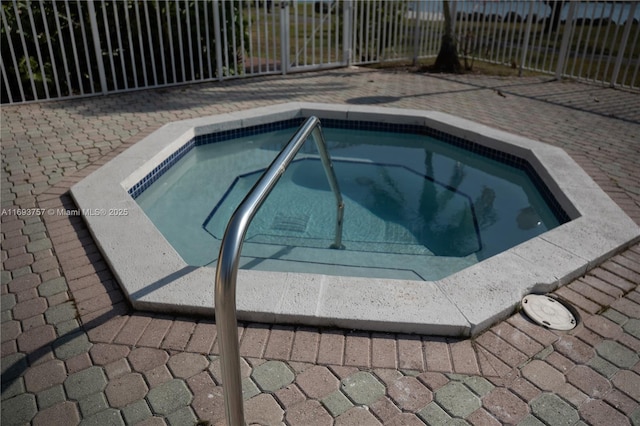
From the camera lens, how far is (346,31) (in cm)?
968

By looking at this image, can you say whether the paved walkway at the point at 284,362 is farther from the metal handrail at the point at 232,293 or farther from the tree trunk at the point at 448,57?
the tree trunk at the point at 448,57

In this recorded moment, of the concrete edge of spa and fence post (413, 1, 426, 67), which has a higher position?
fence post (413, 1, 426, 67)

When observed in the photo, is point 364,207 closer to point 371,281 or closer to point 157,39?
point 371,281

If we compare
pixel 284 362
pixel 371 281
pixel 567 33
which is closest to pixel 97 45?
pixel 371 281

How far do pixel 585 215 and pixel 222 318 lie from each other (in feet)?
10.2

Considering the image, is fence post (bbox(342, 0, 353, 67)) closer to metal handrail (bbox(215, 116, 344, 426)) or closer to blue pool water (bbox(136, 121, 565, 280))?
blue pool water (bbox(136, 121, 565, 280))

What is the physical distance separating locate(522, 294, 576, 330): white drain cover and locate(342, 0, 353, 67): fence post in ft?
27.3

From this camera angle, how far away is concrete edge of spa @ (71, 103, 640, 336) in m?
2.33

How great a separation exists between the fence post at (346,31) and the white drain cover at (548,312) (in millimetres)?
8330

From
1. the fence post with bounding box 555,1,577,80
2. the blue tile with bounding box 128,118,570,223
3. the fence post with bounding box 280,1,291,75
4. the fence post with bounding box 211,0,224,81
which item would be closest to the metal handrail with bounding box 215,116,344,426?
the blue tile with bounding box 128,118,570,223

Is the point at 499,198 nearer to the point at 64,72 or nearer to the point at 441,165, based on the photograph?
the point at 441,165

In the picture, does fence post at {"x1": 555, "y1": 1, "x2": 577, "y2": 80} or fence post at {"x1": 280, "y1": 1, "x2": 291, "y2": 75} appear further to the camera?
fence post at {"x1": 555, "y1": 1, "x2": 577, "y2": 80}

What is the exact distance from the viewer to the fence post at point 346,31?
9.46 m

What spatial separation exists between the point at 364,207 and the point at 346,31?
626cm
